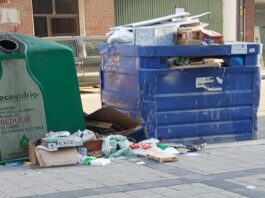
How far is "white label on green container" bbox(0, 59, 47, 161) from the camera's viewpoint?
21.4ft

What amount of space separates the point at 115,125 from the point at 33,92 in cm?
134

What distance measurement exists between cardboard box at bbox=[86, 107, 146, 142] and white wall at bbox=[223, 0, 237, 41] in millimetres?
18899

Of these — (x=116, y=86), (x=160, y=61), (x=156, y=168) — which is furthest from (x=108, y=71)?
(x=156, y=168)

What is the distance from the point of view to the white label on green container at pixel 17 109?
6508 mm

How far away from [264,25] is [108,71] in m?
20.8

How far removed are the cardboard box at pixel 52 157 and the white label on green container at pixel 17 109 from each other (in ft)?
0.70

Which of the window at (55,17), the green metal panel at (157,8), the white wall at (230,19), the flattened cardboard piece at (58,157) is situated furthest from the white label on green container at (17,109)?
the white wall at (230,19)

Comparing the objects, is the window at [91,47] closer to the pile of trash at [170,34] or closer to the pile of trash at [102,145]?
the pile of trash at [170,34]

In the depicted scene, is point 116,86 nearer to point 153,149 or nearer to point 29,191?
point 153,149

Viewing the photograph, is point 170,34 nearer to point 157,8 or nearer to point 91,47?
point 91,47

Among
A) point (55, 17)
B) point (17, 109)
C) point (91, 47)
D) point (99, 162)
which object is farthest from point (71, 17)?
point (99, 162)

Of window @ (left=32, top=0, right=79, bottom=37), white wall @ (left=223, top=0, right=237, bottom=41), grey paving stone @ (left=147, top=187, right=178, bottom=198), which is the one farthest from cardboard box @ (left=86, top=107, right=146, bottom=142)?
white wall @ (left=223, top=0, right=237, bottom=41)

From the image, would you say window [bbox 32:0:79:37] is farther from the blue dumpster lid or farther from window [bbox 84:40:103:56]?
the blue dumpster lid

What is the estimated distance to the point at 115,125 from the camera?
7.49m
